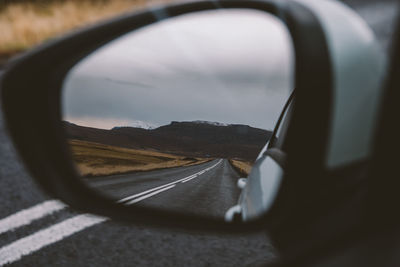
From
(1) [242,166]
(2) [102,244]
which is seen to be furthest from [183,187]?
(2) [102,244]

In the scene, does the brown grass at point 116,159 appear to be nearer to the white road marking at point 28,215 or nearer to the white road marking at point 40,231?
the white road marking at point 40,231

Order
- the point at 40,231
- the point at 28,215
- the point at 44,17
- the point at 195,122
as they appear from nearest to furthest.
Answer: the point at 195,122 → the point at 40,231 → the point at 28,215 → the point at 44,17

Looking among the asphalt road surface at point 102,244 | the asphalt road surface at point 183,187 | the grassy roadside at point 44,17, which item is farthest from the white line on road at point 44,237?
the grassy roadside at point 44,17

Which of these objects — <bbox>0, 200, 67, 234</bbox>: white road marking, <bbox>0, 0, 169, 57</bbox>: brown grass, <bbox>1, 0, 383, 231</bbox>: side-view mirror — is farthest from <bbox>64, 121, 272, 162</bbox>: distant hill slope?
<bbox>0, 0, 169, 57</bbox>: brown grass

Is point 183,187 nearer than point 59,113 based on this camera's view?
No

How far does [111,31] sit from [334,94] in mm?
676

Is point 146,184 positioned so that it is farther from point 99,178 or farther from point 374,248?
point 374,248

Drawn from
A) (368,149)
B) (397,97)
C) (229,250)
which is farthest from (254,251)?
(397,97)

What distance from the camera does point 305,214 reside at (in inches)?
34.3

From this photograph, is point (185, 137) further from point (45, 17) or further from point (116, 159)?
point (45, 17)

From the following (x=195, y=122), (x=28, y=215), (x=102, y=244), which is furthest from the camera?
(x=28, y=215)

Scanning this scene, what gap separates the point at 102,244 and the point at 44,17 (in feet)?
27.3

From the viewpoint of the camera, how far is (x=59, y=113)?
117cm

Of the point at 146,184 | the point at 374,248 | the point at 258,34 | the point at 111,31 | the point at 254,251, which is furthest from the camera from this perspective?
the point at 254,251
